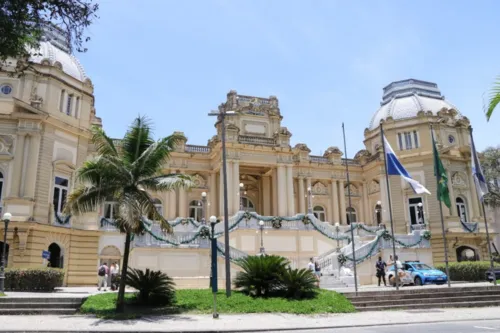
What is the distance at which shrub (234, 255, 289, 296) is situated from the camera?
17609mm

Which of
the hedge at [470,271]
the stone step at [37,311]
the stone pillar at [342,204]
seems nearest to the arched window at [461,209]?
the stone pillar at [342,204]

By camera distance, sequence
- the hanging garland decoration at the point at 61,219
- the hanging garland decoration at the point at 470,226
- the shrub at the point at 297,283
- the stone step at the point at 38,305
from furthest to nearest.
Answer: the hanging garland decoration at the point at 470,226
the hanging garland decoration at the point at 61,219
the shrub at the point at 297,283
the stone step at the point at 38,305

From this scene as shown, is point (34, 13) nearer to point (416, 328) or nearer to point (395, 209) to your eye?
point (416, 328)

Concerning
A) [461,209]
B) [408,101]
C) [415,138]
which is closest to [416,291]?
[461,209]

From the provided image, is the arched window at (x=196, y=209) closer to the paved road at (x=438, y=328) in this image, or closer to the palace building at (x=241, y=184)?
the palace building at (x=241, y=184)

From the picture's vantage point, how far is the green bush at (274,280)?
17422 mm

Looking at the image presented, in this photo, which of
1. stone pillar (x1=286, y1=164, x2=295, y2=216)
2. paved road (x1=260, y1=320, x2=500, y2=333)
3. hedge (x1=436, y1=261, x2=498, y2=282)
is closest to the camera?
paved road (x1=260, y1=320, x2=500, y2=333)

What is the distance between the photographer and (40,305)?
16.1m

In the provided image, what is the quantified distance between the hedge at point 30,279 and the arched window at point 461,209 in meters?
34.7

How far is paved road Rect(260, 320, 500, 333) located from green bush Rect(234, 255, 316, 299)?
4687 millimetres

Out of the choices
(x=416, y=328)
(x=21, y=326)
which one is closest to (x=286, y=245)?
(x=416, y=328)

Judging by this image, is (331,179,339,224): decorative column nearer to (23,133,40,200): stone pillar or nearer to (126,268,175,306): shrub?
(23,133,40,200): stone pillar

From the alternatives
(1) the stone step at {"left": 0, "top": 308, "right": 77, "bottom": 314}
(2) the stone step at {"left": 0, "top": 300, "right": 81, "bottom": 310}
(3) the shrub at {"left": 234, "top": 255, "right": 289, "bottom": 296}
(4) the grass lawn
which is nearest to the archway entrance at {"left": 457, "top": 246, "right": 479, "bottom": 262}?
(4) the grass lawn

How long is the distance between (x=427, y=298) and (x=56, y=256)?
74.3 ft
